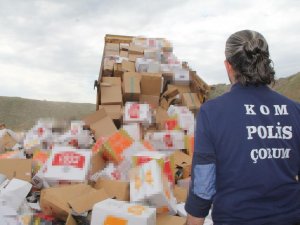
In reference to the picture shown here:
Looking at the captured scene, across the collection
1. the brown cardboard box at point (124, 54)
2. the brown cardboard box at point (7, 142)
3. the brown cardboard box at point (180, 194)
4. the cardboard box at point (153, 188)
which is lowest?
the brown cardboard box at point (180, 194)

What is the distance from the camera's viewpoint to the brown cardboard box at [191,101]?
5.73 metres

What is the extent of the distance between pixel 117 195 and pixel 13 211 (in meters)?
0.72

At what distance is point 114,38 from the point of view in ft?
24.8

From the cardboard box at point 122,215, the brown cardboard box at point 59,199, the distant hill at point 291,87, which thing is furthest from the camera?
the distant hill at point 291,87

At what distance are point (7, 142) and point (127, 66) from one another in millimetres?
2096

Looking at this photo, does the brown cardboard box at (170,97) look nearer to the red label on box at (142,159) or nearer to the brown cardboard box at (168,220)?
the red label on box at (142,159)

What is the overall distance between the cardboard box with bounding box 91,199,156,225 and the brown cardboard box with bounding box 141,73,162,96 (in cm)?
360

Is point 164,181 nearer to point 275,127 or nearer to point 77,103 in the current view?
point 275,127

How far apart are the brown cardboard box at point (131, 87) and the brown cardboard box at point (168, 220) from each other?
3.13m

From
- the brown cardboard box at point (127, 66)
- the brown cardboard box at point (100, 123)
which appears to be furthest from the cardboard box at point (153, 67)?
the brown cardboard box at point (100, 123)

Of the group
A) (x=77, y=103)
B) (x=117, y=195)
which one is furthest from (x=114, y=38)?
(x=77, y=103)

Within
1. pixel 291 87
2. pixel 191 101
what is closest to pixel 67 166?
pixel 191 101

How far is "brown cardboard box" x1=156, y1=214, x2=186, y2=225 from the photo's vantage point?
8.10 ft

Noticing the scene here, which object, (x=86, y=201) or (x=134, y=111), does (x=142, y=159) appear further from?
(x=134, y=111)
